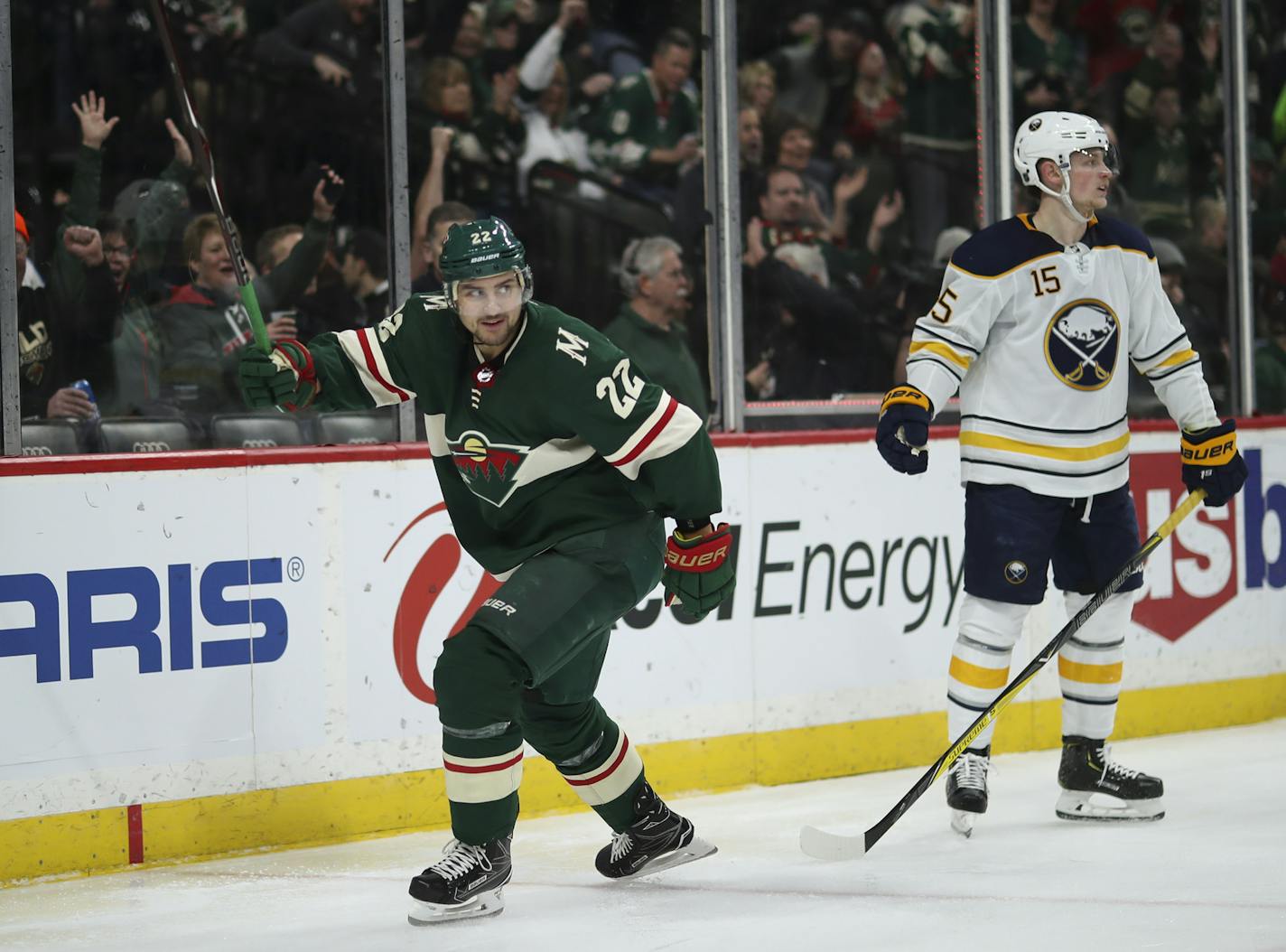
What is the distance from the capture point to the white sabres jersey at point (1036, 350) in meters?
3.87

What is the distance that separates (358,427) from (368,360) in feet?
4.01

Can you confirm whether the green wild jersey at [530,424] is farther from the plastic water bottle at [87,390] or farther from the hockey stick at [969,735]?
the plastic water bottle at [87,390]

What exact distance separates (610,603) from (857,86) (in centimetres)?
321

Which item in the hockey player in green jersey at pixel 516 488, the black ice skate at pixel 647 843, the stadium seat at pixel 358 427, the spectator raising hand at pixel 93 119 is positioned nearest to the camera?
the hockey player in green jersey at pixel 516 488

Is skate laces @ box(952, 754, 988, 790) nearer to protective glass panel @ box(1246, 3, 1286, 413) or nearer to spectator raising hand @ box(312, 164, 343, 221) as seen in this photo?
spectator raising hand @ box(312, 164, 343, 221)

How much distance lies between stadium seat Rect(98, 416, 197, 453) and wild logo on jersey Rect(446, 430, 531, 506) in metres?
Result: 1.11

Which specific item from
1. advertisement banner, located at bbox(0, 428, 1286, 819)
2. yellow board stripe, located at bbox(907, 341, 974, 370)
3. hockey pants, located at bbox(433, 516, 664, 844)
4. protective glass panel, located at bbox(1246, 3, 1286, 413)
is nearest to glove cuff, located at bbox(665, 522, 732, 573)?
hockey pants, located at bbox(433, 516, 664, 844)

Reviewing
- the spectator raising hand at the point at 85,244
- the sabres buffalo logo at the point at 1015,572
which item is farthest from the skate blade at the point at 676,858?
the spectator raising hand at the point at 85,244

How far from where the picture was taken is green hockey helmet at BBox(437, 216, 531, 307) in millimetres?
3061

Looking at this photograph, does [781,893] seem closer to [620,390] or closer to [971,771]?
[971,771]

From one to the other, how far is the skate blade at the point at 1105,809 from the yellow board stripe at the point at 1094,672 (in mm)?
250

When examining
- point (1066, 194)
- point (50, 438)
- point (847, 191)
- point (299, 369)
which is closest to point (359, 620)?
point (50, 438)

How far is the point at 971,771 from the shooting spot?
12.7 feet

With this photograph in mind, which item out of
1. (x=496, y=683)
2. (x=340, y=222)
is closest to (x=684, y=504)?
(x=496, y=683)
